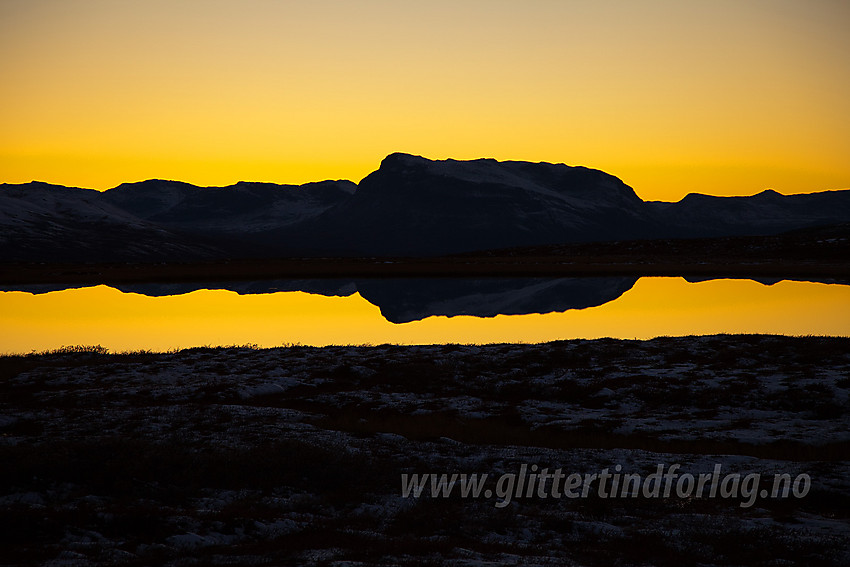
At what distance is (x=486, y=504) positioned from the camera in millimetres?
17062

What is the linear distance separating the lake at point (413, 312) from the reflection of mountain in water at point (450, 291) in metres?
0.15

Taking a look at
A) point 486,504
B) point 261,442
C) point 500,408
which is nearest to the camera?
point 486,504

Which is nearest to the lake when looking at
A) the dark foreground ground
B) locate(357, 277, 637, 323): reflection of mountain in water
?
locate(357, 277, 637, 323): reflection of mountain in water

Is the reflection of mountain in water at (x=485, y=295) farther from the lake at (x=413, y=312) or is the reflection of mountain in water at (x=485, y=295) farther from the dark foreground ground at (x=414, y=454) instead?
the dark foreground ground at (x=414, y=454)

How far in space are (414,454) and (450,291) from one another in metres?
64.7

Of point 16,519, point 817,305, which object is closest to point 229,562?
point 16,519

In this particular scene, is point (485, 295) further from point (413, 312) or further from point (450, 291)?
point (413, 312)

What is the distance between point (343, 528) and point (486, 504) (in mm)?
3707

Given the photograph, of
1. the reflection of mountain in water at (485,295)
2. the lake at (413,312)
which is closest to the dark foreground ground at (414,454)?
the lake at (413,312)

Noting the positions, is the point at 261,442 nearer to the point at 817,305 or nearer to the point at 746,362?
the point at 746,362

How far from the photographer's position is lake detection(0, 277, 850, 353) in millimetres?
51250

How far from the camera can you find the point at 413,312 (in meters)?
66.2

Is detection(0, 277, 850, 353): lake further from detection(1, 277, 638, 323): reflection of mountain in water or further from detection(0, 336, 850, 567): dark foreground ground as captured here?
detection(0, 336, 850, 567): dark foreground ground

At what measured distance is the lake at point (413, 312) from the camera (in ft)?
168
